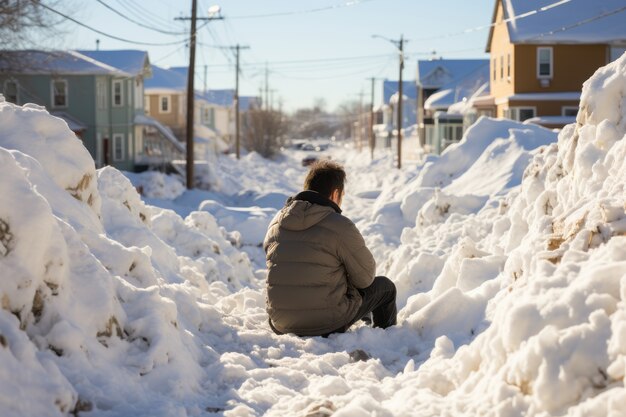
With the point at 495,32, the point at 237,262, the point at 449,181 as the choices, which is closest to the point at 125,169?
the point at 495,32

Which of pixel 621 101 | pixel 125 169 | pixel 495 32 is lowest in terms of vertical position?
pixel 125 169

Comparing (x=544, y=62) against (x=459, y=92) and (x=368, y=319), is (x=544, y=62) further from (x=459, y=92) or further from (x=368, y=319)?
(x=368, y=319)

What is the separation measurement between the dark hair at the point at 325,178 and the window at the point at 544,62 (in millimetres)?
36458

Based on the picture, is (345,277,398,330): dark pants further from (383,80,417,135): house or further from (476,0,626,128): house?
(383,80,417,135): house

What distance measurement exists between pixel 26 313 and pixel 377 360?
2.41 metres

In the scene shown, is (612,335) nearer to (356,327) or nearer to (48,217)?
(48,217)

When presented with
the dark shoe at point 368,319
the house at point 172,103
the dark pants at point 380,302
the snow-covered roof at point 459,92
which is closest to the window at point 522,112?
the snow-covered roof at point 459,92

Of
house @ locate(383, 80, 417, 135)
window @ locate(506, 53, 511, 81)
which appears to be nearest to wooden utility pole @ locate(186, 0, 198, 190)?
window @ locate(506, 53, 511, 81)

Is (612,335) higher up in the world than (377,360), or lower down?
higher up

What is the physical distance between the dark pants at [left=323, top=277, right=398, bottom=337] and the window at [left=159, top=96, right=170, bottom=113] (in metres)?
63.3

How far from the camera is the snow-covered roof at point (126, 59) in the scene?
151 feet

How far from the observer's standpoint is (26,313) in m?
4.92

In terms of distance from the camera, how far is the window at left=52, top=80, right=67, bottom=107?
42.9m

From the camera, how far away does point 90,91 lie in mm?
43125
